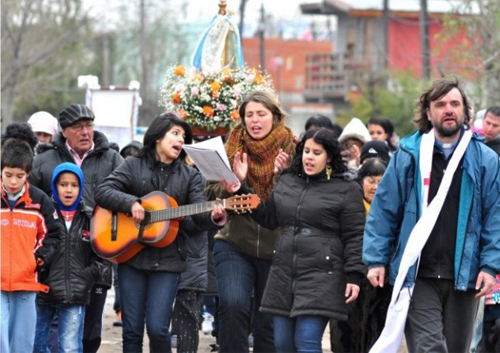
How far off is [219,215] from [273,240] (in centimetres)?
64

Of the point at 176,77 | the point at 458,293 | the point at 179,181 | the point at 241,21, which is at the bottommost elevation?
the point at 458,293

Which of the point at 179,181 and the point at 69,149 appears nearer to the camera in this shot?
the point at 179,181

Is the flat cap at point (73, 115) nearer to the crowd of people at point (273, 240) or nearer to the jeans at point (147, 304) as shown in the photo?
the crowd of people at point (273, 240)

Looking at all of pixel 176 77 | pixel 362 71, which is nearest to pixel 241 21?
pixel 362 71

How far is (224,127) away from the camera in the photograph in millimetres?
13805

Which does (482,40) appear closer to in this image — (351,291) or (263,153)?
(263,153)

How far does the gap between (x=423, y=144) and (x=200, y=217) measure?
1929 mm

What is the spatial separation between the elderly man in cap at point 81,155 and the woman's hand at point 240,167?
1.66 metres

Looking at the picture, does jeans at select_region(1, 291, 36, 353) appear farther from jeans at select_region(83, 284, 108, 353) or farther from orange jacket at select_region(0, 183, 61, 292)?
jeans at select_region(83, 284, 108, 353)

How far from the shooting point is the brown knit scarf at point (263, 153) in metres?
10.1

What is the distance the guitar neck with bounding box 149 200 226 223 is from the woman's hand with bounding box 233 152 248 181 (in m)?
0.32

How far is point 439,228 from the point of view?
861cm

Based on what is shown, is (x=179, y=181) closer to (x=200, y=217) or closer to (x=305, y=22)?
(x=200, y=217)

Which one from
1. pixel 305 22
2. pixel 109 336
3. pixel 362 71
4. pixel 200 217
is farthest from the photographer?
pixel 305 22
